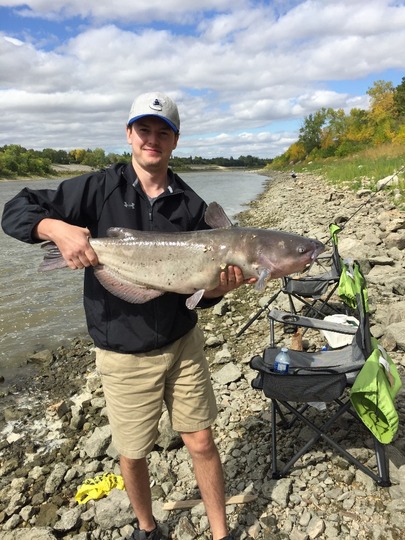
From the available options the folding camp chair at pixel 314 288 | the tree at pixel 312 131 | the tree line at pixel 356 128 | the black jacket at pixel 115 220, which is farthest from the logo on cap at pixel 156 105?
the tree at pixel 312 131

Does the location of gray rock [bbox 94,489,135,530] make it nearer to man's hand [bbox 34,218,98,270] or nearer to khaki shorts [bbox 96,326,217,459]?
khaki shorts [bbox 96,326,217,459]

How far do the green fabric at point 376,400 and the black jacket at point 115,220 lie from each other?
147 centimetres

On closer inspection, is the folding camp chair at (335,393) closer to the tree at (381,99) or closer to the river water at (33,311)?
the river water at (33,311)

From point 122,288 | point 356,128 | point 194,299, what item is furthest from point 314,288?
point 356,128

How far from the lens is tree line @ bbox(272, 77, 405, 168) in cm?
5619

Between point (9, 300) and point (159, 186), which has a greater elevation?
point (159, 186)

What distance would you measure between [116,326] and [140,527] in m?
1.64

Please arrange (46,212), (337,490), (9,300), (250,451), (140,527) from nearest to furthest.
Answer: (46,212) < (140,527) < (337,490) < (250,451) < (9,300)

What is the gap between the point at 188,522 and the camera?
338 centimetres

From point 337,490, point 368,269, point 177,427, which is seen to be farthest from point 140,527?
point 368,269

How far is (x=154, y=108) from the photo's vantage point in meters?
2.73

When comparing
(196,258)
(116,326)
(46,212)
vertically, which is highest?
(46,212)

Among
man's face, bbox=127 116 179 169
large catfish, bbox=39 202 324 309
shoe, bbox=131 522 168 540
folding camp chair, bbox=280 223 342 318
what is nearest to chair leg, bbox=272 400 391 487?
shoe, bbox=131 522 168 540

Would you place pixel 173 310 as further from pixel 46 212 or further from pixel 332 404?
pixel 332 404
